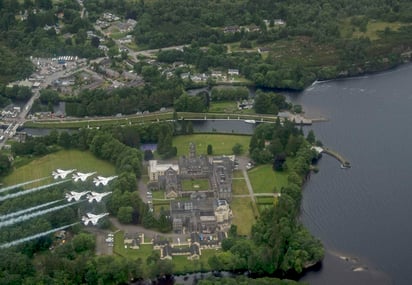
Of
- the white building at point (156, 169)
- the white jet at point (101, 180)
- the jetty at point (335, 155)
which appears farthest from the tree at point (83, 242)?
the jetty at point (335, 155)

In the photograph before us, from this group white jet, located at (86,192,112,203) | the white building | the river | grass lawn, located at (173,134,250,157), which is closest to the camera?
the river

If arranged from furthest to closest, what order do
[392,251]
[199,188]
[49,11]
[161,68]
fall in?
1. [49,11]
2. [161,68]
3. [199,188]
4. [392,251]

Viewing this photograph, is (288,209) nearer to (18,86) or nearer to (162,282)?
(162,282)

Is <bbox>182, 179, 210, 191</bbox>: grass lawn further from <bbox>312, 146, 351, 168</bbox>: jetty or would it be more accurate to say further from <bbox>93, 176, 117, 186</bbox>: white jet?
<bbox>312, 146, 351, 168</bbox>: jetty

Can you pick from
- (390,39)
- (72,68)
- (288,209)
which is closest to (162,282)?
(288,209)

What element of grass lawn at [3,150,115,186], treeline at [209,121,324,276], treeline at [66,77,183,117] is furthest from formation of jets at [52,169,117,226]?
treeline at [66,77,183,117]

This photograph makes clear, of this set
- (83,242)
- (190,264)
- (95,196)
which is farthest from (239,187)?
(83,242)
